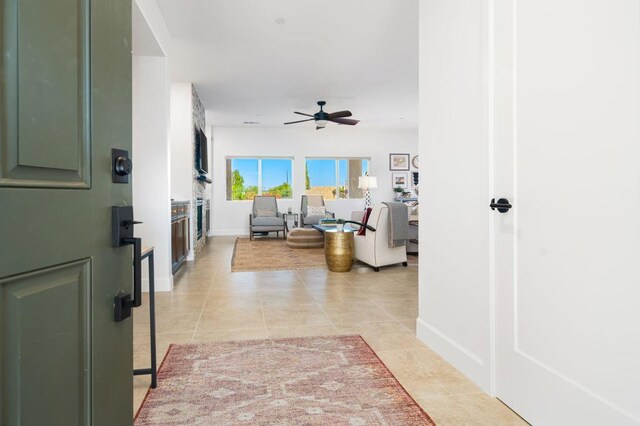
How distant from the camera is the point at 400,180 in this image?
33.8 ft

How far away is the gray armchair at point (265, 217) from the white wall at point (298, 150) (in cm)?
91

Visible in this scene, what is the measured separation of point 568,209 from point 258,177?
29.0ft

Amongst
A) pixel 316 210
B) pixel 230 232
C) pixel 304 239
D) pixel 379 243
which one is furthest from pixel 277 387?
pixel 230 232

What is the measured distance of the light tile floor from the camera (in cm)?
173

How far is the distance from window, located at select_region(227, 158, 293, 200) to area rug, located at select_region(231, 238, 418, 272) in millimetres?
2468

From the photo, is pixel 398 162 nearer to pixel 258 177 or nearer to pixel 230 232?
pixel 258 177

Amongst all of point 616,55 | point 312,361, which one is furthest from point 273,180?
point 616,55

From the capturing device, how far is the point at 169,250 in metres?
3.87

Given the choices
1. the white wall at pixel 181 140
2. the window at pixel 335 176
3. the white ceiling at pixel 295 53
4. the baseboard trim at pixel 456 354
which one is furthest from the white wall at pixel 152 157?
the window at pixel 335 176

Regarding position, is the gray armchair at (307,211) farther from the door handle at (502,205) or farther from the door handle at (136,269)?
the door handle at (136,269)

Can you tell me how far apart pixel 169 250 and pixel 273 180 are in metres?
6.12

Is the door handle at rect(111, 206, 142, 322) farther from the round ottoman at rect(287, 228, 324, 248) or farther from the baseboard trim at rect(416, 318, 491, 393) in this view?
the round ottoman at rect(287, 228, 324, 248)

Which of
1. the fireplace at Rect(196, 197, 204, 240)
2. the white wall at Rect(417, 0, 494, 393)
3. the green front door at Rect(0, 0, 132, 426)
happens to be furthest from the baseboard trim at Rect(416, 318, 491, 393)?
the fireplace at Rect(196, 197, 204, 240)

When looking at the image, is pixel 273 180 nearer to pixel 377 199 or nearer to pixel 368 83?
pixel 377 199
